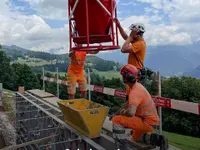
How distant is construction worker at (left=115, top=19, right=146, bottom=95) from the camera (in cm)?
396

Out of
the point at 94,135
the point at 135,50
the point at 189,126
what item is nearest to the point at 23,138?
the point at 94,135

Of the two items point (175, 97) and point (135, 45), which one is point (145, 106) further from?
point (175, 97)

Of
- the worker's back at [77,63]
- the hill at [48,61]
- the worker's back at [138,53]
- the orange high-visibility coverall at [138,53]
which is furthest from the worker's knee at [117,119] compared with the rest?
the hill at [48,61]

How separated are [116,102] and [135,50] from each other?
23.0 metres

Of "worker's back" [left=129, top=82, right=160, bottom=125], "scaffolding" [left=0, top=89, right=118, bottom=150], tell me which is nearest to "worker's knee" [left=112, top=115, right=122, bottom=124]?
"worker's back" [left=129, top=82, right=160, bottom=125]

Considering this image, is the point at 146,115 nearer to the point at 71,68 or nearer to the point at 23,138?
the point at 71,68

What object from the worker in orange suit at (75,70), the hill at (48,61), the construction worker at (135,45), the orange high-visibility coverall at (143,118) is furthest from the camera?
the hill at (48,61)

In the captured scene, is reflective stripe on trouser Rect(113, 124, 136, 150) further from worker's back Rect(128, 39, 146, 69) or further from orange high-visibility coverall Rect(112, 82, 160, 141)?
worker's back Rect(128, 39, 146, 69)

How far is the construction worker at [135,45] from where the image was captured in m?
3.96

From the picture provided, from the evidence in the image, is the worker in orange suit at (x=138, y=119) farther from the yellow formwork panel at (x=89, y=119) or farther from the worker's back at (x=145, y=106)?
the yellow formwork panel at (x=89, y=119)

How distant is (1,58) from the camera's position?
4541 cm

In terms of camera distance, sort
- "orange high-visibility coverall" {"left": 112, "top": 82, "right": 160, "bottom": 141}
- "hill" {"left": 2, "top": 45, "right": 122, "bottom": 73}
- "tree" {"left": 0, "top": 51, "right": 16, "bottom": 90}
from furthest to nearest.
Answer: "tree" {"left": 0, "top": 51, "right": 16, "bottom": 90} → "hill" {"left": 2, "top": 45, "right": 122, "bottom": 73} → "orange high-visibility coverall" {"left": 112, "top": 82, "right": 160, "bottom": 141}

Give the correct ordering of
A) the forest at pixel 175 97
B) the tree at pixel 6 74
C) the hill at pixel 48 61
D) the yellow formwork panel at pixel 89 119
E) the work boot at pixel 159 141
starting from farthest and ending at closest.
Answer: the tree at pixel 6 74, the hill at pixel 48 61, the forest at pixel 175 97, the yellow formwork panel at pixel 89 119, the work boot at pixel 159 141

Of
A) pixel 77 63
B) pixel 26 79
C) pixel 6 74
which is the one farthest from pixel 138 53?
pixel 6 74
